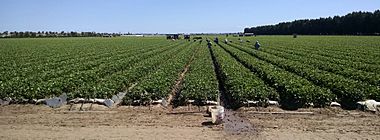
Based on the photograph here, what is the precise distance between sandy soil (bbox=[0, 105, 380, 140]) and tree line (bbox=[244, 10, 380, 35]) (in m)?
121

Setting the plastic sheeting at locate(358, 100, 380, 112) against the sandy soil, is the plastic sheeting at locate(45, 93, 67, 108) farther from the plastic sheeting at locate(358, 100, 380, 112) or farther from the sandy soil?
the plastic sheeting at locate(358, 100, 380, 112)

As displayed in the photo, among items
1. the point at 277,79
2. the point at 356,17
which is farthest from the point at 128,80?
the point at 356,17

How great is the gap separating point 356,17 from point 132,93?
135 meters

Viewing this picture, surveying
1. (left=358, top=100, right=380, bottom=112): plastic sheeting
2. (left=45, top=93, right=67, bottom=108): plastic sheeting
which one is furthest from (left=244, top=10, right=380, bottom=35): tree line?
(left=45, top=93, right=67, bottom=108): plastic sheeting

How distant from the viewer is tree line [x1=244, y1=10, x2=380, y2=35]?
124 meters

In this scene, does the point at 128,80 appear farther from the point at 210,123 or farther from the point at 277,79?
the point at 210,123

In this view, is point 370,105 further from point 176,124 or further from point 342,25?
point 342,25

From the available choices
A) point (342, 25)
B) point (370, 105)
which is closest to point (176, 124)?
point (370, 105)

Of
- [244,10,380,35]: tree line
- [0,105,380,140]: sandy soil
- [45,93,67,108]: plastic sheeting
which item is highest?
[244,10,380,35]: tree line

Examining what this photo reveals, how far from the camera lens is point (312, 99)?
13.5m

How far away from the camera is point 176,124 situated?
433 inches

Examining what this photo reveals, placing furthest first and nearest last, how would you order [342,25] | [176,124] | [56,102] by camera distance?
[342,25], [56,102], [176,124]

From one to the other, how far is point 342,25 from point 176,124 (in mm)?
140449

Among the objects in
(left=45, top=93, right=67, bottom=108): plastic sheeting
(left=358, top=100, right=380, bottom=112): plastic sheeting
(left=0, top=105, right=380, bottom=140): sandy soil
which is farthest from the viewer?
(left=45, top=93, right=67, bottom=108): plastic sheeting
